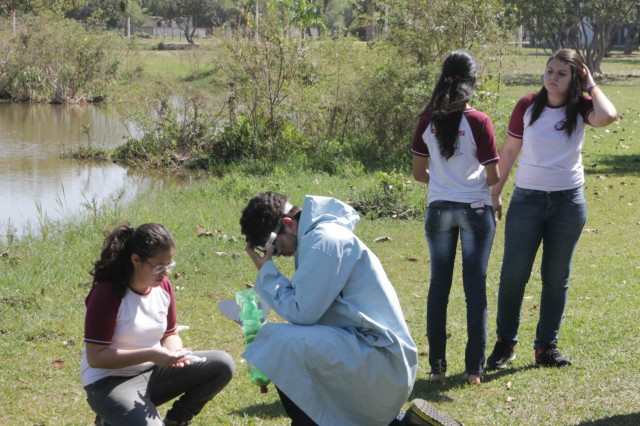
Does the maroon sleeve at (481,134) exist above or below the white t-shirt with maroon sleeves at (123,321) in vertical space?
above

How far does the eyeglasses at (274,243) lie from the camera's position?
395cm

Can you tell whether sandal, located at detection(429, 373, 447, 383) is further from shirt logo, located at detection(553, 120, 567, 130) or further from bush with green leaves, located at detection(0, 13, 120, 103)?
bush with green leaves, located at detection(0, 13, 120, 103)

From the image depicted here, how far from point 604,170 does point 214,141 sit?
6580 mm

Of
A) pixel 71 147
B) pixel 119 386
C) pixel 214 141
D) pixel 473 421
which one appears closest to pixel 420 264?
pixel 473 421

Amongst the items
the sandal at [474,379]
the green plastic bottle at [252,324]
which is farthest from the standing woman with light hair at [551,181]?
the green plastic bottle at [252,324]

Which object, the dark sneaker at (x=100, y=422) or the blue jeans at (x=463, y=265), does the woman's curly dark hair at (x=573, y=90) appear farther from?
the dark sneaker at (x=100, y=422)

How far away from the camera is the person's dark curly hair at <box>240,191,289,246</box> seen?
3961 millimetres

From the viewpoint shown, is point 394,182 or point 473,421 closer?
point 473,421

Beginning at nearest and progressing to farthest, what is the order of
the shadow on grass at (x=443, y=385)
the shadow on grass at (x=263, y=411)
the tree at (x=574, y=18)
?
the shadow on grass at (x=263, y=411), the shadow on grass at (x=443, y=385), the tree at (x=574, y=18)

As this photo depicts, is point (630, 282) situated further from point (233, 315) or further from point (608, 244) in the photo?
point (233, 315)

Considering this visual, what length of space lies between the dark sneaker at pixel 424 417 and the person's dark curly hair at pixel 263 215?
1073 mm

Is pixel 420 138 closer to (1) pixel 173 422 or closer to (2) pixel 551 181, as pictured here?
(2) pixel 551 181

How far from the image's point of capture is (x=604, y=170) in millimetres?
13609

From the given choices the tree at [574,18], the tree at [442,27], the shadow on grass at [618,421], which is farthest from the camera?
the tree at [574,18]
